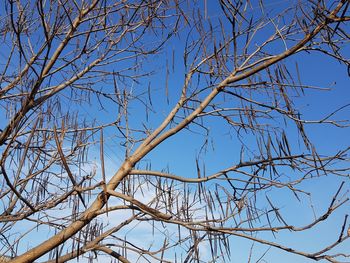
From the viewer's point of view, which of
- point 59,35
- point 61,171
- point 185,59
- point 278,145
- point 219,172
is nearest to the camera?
point 278,145

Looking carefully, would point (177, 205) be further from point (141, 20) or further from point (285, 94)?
point (141, 20)

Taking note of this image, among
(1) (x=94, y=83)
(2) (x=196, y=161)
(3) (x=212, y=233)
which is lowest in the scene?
Answer: (3) (x=212, y=233)

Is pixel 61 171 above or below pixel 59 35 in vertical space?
below

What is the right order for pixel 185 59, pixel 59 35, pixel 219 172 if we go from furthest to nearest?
pixel 59 35 → pixel 185 59 → pixel 219 172

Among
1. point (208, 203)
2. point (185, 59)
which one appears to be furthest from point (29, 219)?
point (185, 59)

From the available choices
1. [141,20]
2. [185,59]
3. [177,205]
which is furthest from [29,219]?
[141,20]

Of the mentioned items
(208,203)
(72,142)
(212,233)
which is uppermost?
(72,142)

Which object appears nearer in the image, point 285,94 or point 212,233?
point 212,233

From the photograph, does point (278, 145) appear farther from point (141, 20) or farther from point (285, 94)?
point (141, 20)

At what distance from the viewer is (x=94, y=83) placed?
4477mm

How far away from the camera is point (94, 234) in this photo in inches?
125

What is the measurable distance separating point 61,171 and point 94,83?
972 millimetres

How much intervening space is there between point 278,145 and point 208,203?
1.89 feet

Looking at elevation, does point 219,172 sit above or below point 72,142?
below
